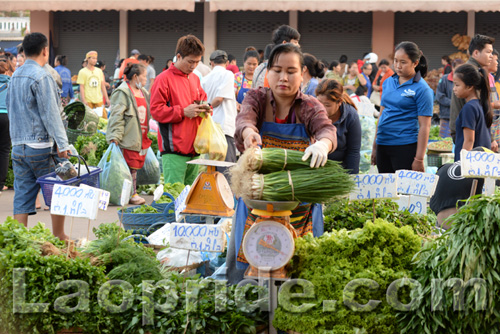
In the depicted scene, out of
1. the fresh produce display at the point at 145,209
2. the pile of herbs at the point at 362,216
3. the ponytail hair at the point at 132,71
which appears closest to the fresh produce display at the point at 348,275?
the pile of herbs at the point at 362,216

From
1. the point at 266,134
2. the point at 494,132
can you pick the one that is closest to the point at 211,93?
the point at 494,132

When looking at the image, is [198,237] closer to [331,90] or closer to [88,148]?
[331,90]

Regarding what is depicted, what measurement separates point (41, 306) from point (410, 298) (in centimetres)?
180

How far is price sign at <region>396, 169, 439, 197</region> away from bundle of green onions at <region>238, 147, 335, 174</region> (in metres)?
1.65

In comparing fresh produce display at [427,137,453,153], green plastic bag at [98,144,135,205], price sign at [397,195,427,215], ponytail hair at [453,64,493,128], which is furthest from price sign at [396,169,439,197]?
fresh produce display at [427,137,453,153]

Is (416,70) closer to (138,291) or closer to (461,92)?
(461,92)

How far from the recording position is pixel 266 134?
371cm

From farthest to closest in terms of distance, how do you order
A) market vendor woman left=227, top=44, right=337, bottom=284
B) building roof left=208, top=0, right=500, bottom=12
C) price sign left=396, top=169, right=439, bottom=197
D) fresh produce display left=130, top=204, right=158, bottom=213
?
building roof left=208, top=0, right=500, bottom=12 → fresh produce display left=130, top=204, right=158, bottom=213 → price sign left=396, top=169, right=439, bottom=197 → market vendor woman left=227, top=44, right=337, bottom=284

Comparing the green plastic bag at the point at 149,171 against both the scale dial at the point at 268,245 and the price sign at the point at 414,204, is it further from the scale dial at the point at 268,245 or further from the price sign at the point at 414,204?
the scale dial at the point at 268,245

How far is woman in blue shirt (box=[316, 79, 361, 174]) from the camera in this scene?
522cm

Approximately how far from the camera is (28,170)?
578cm

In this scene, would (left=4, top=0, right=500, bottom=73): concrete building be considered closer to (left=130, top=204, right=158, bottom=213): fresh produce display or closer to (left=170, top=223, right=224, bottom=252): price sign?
(left=130, top=204, right=158, bottom=213): fresh produce display

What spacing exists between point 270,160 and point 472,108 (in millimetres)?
3265

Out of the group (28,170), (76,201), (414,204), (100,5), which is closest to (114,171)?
(28,170)
